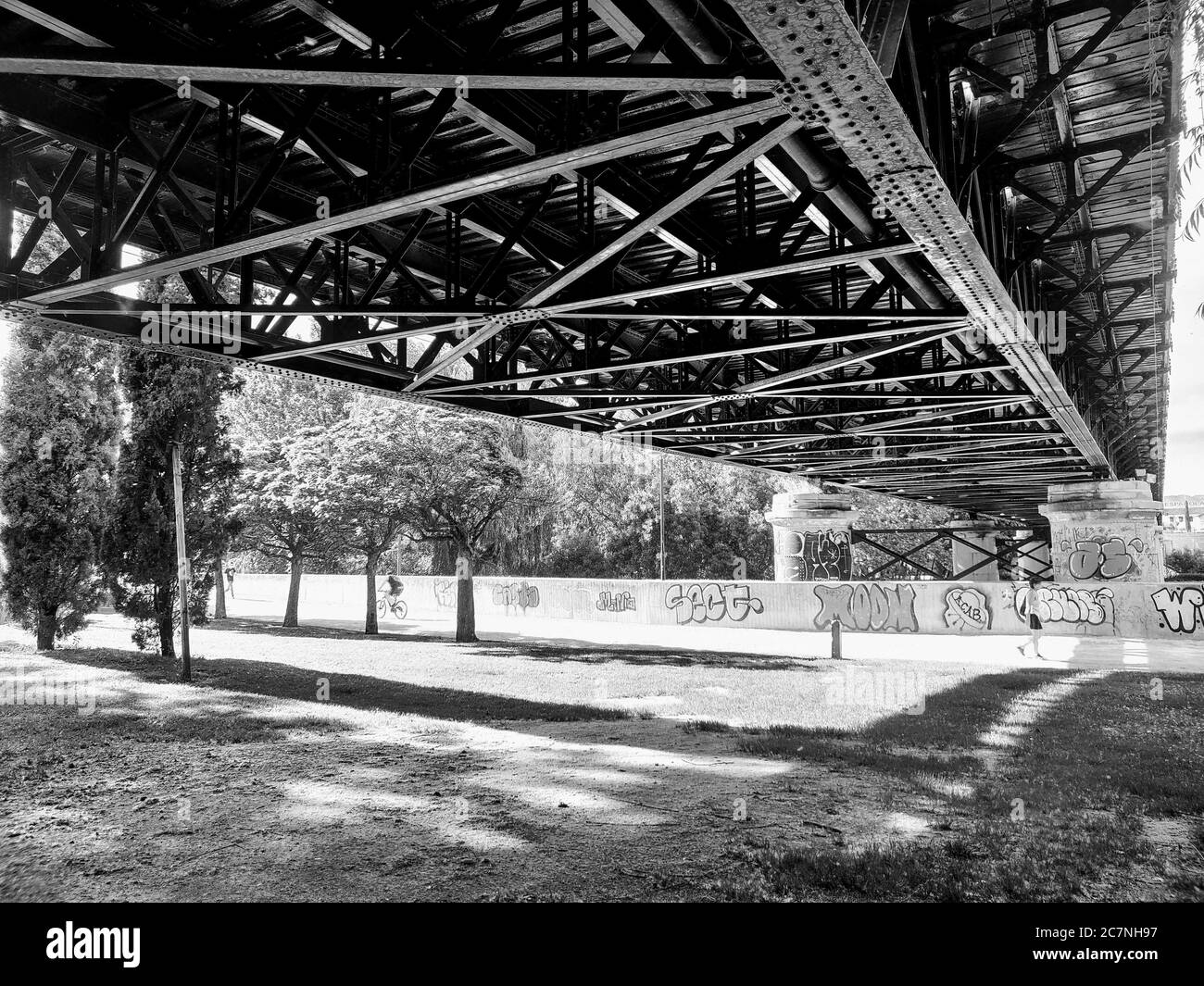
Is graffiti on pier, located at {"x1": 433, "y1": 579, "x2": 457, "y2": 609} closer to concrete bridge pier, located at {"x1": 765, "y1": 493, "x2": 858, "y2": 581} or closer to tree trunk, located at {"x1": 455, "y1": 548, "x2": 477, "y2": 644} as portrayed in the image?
tree trunk, located at {"x1": 455, "y1": 548, "x2": 477, "y2": 644}

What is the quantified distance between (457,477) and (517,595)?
50.8ft

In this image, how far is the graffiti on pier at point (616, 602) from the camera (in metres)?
35.1

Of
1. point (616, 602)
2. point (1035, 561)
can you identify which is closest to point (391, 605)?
point (616, 602)

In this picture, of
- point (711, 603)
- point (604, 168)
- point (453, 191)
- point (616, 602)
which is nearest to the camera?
point (453, 191)

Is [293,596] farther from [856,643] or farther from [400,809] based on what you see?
[400,809]

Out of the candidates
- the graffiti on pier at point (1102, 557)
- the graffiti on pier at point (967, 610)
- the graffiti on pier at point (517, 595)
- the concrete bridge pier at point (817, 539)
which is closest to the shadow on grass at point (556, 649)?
the graffiti on pier at point (517, 595)

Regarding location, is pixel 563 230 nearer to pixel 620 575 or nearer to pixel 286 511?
pixel 286 511

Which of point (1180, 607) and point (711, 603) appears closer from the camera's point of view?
point (1180, 607)

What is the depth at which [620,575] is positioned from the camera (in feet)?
210

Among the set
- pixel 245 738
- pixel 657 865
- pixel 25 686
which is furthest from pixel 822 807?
pixel 25 686

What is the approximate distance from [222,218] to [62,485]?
17.0m

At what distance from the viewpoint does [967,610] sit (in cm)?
2862

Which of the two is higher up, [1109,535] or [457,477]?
[457,477]

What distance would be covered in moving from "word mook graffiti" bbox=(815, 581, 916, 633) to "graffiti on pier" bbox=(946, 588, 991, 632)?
4.02 feet
